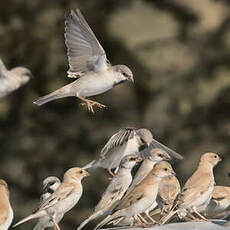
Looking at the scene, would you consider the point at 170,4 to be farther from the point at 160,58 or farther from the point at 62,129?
the point at 62,129

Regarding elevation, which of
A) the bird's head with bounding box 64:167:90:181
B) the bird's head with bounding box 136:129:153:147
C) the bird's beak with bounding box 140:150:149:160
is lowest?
the bird's beak with bounding box 140:150:149:160

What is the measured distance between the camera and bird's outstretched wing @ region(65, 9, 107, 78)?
4953 mm

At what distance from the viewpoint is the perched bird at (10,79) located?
4.89m

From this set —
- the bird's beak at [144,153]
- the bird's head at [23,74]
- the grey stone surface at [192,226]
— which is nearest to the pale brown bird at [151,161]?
the bird's beak at [144,153]

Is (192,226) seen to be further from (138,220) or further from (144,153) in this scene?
(144,153)

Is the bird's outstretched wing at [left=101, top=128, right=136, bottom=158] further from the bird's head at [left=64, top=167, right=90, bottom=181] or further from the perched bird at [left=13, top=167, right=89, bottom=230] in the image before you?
the perched bird at [left=13, top=167, right=89, bottom=230]

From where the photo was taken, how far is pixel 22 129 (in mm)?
9617

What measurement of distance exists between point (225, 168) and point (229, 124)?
72 cm

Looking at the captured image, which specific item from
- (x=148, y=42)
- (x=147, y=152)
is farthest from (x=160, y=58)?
(x=147, y=152)

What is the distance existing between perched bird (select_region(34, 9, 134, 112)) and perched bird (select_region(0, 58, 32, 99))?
236 millimetres

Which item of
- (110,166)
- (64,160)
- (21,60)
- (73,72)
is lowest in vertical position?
(64,160)

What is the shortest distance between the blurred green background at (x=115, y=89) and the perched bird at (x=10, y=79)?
411cm

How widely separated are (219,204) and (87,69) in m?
0.97

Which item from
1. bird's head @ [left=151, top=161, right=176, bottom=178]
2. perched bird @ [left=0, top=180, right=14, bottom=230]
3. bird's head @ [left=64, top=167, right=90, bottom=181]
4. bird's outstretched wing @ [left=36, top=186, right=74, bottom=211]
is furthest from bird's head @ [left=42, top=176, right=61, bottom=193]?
perched bird @ [left=0, top=180, right=14, bottom=230]
